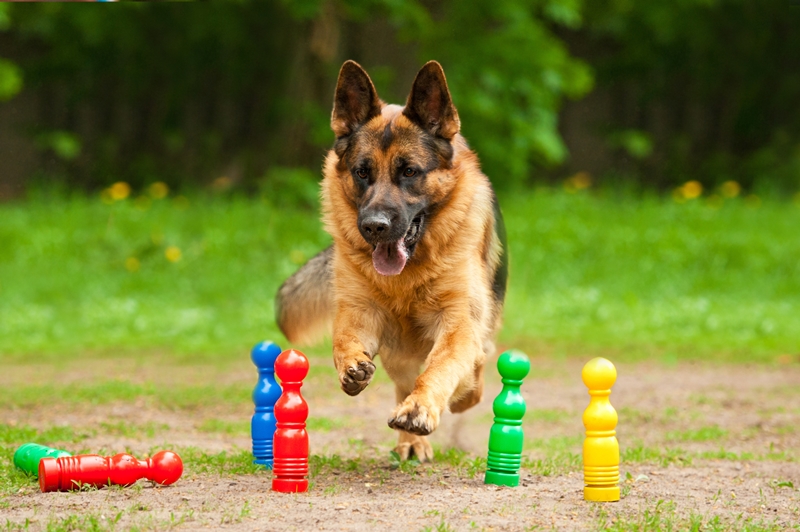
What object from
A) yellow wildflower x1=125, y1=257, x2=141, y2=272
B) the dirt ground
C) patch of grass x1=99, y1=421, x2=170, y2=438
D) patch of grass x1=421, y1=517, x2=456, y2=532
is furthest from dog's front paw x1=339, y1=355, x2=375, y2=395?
yellow wildflower x1=125, y1=257, x2=141, y2=272

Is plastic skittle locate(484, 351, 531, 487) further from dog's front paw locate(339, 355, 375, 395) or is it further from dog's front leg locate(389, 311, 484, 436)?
dog's front paw locate(339, 355, 375, 395)

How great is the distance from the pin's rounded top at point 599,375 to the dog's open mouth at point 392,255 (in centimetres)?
116

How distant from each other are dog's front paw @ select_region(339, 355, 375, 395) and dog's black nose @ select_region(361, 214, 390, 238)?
645 millimetres

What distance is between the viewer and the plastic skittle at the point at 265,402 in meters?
5.28

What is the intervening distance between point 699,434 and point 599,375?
299cm

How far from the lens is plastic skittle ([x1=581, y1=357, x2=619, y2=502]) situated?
14.4ft

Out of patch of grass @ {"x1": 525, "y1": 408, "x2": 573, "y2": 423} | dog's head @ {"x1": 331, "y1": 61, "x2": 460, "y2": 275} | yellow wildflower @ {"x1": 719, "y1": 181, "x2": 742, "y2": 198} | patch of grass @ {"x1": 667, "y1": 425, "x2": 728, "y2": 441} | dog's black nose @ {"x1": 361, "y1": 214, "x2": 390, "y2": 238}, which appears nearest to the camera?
dog's black nose @ {"x1": 361, "y1": 214, "x2": 390, "y2": 238}

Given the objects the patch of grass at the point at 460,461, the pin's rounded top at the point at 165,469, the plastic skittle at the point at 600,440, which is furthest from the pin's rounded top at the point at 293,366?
the plastic skittle at the point at 600,440

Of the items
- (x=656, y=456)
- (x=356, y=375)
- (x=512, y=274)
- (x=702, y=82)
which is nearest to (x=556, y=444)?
(x=656, y=456)

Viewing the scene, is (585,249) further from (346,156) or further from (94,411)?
(346,156)

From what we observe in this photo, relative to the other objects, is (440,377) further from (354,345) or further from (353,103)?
(353,103)

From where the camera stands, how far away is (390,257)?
16.8ft

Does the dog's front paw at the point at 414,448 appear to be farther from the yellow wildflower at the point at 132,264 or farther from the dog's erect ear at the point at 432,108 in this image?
the yellow wildflower at the point at 132,264

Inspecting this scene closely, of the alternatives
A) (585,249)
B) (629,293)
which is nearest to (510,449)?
(629,293)
